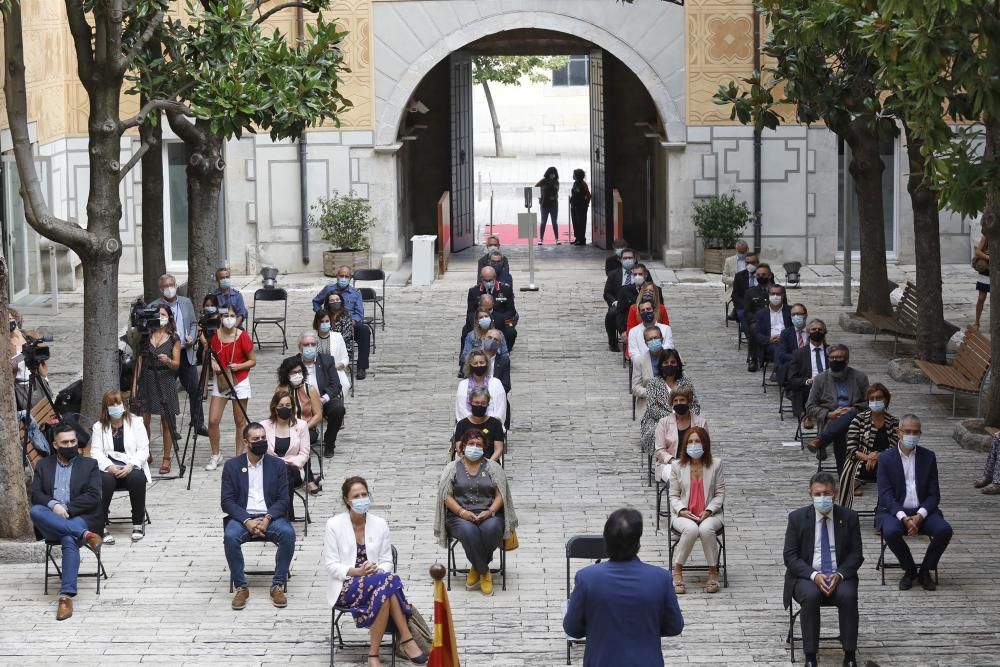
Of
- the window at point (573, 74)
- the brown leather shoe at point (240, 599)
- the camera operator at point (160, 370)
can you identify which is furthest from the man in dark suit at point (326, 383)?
the window at point (573, 74)

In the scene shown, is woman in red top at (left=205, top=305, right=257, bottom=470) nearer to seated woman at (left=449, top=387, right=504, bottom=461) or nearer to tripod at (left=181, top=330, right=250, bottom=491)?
tripod at (left=181, top=330, right=250, bottom=491)

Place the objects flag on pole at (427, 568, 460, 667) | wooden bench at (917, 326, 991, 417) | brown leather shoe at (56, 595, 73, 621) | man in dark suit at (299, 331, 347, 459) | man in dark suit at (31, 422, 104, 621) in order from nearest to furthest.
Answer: flag on pole at (427, 568, 460, 667) → brown leather shoe at (56, 595, 73, 621) → man in dark suit at (31, 422, 104, 621) → man in dark suit at (299, 331, 347, 459) → wooden bench at (917, 326, 991, 417)

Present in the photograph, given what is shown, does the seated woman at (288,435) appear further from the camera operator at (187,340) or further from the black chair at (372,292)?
the black chair at (372,292)

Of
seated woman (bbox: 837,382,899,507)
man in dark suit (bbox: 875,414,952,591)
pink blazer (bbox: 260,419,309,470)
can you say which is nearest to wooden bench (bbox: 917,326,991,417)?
seated woman (bbox: 837,382,899,507)

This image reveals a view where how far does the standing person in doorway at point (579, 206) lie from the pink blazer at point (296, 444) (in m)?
21.2

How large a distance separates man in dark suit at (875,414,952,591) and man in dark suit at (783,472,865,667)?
1.41m

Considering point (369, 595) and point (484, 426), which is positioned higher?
point (484, 426)

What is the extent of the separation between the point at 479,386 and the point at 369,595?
4.78 metres

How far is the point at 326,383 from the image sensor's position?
17844 mm

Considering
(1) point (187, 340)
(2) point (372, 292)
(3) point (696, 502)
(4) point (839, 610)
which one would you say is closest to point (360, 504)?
(3) point (696, 502)

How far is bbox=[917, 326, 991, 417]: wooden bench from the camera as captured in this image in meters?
18.8

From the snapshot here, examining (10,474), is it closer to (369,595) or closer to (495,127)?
(369,595)

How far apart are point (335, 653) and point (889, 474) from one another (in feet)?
15.3

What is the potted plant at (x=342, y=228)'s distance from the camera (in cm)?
2998
